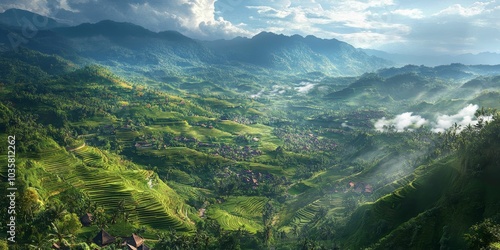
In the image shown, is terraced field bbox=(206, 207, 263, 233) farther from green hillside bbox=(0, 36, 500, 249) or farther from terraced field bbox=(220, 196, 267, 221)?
terraced field bbox=(220, 196, 267, 221)

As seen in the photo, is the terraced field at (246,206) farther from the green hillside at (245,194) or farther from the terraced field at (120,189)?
the terraced field at (120,189)

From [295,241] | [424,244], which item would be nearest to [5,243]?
[295,241]

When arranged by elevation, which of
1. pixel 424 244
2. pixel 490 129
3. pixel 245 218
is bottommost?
pixel 245 218

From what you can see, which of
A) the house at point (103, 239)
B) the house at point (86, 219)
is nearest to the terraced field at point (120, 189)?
the house at point (86, 219)

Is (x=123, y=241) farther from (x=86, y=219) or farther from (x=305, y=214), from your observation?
(x=305, y=214)

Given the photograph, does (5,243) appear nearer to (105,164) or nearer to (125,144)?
(105,164)

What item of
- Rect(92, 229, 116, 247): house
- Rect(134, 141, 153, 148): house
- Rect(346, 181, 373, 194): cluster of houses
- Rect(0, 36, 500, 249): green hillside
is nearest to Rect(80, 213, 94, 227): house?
Rect(0, 36, 500, 249): green hillside
